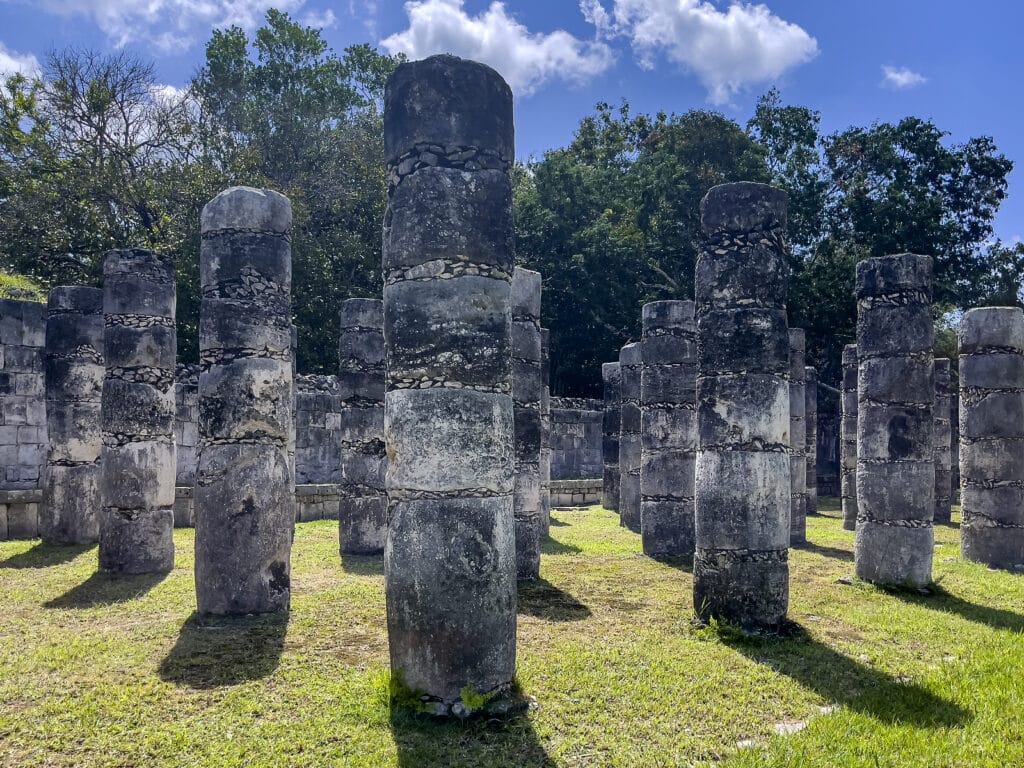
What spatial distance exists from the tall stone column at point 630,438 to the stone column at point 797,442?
310cm

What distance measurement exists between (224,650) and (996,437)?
12018 millimetres

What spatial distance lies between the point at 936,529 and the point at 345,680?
14951mm

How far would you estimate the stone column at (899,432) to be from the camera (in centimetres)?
1052

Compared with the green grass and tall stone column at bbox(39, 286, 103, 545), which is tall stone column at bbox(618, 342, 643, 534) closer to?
the green grass

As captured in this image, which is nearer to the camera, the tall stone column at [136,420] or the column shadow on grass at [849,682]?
the column shadow on grass at [849,682]

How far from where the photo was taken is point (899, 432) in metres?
10.8

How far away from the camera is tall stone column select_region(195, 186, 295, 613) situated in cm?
837

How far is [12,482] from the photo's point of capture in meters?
15.3

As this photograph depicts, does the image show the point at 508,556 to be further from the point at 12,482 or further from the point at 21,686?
the point at 12,482

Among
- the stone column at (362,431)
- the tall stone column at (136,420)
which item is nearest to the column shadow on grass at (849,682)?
the stone column at (362,431)

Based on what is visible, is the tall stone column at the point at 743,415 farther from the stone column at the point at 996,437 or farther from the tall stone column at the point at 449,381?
the stone column at the point at 996,437

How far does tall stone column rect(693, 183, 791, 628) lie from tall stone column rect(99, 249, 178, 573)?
24.1ft

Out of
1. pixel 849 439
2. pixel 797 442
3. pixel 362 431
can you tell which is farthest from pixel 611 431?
pixel 362 431

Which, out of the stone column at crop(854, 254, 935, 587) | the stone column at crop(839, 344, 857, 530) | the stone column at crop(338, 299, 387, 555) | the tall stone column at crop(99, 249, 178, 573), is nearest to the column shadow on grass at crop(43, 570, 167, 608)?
the tall stone column at crop(99, 249, 178, 573)
